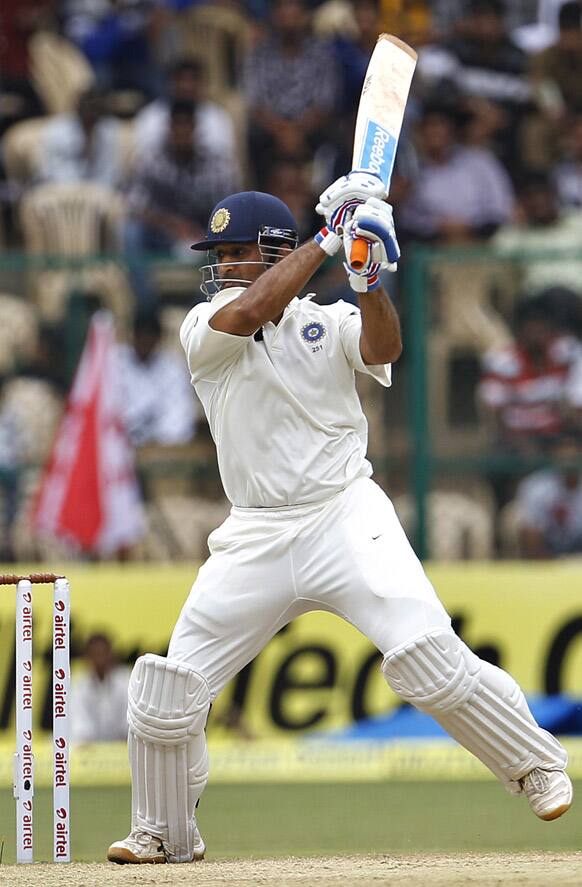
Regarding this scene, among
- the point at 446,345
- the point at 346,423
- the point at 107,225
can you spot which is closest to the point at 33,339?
the point at 107,225

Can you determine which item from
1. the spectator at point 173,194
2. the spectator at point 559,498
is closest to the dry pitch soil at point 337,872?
the spectator at point 559,498

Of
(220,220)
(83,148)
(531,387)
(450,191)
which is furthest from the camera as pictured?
(83,148)

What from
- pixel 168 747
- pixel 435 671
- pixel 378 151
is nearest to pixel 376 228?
pixel 378 151

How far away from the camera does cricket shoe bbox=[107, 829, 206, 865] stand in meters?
5.44

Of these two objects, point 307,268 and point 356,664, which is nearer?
point 307,268

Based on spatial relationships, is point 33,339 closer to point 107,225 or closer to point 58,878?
point 107,225

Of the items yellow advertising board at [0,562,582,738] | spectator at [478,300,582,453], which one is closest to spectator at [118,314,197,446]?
yellow advertising board at [0,562,582,738]

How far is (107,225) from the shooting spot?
10.5m

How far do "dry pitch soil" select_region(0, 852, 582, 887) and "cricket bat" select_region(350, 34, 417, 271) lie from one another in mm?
1846

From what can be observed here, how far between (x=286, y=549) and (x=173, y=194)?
18.5 ft

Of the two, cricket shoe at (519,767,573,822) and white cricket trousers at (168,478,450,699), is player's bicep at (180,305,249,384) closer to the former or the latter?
white cricket trousers at (168,478,450,699)

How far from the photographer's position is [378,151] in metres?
5.20

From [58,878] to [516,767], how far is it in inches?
59.8

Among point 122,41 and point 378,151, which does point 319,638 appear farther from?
→ point 122,41
